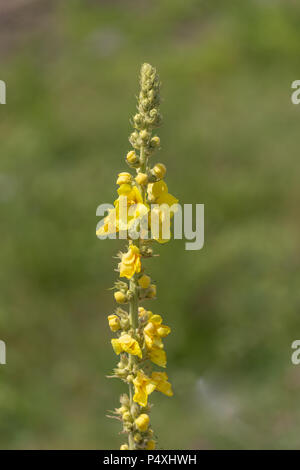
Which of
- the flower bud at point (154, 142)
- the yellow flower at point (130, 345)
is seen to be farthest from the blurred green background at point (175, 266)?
the flower bud at point (154, 142)

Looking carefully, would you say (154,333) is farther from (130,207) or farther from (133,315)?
(130,207)

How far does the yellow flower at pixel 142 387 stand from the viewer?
8.00ft

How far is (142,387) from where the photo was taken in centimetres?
246

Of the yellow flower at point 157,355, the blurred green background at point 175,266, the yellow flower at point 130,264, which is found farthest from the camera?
the blurred green background at point 175,266

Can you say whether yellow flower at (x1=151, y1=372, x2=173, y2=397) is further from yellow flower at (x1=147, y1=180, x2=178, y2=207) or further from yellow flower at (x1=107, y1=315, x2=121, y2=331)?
yellow flower at (x1=147, y1=180, x2=178, y2=207)

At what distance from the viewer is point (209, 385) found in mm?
6164

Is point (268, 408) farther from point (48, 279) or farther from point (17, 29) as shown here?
point (17, 29)

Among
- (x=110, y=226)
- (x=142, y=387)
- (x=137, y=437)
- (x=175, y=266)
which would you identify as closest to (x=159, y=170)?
(x=110, y=226)

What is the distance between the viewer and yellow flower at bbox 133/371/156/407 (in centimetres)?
244

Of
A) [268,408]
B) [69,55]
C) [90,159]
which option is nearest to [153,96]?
[268,408]

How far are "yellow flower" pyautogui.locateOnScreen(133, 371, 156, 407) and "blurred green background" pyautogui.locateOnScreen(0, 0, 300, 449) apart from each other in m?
2.49

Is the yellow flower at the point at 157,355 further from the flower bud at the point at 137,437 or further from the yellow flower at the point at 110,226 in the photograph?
the yellow flower at the point at 110,226

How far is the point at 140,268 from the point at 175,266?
4.84 meters

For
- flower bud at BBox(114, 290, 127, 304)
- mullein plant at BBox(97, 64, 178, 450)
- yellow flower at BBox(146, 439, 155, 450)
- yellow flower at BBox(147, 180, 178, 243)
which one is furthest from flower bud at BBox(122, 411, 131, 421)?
yellow flower at BBox(147, 180, 178, 243)
